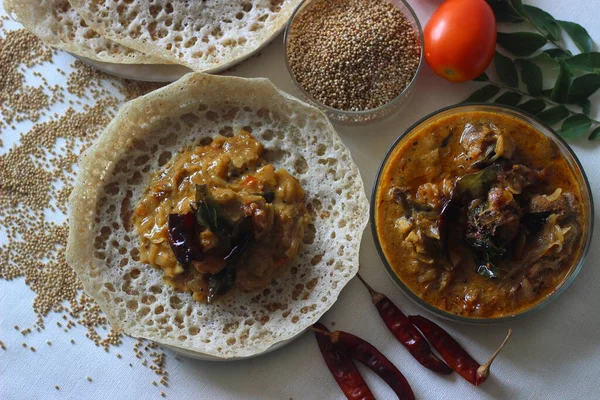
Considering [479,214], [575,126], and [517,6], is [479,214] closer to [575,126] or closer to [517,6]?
[575,126]

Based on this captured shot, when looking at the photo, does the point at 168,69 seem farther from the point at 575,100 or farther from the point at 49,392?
the point at 575,100

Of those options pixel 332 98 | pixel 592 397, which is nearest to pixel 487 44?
pixel 332 98

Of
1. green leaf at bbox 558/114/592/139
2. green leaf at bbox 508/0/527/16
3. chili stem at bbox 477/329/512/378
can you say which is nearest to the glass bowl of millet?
green leaf at bbox 508/0/527/16

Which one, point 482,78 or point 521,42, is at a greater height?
point 521,42

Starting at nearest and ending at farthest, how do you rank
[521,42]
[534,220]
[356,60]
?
[534,220], [356,60], [521,42]

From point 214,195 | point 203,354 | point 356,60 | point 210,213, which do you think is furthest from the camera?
point 356,60

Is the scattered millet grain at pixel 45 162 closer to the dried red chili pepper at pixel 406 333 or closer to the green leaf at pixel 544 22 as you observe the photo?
the dried red chili pepper at pixel 406 333

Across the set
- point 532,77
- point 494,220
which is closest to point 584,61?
point 532,77
